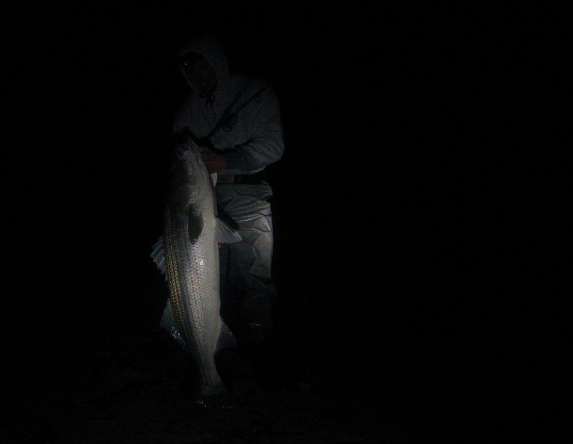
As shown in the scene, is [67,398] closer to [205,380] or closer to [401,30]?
[205,380]

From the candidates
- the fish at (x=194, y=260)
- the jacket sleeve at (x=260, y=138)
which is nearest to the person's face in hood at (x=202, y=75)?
the jacket sleeve at (x=260, y=138)

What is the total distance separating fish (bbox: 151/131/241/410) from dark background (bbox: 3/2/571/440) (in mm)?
203

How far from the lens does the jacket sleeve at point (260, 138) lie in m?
2.94

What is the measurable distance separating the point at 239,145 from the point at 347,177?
14.4 metres

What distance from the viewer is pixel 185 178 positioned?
7.95 ft

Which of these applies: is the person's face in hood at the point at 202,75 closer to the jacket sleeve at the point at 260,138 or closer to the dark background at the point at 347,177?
the jacket sleeve at the point at 260,138

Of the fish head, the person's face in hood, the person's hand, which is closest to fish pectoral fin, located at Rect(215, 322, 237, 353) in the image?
the fish head

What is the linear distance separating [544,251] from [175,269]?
22.7 feet

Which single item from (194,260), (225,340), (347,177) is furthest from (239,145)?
(347,177)

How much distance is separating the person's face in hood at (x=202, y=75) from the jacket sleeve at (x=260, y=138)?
0.42m

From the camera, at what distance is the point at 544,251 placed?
6.93m

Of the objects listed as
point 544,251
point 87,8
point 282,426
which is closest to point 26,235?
point 282,426

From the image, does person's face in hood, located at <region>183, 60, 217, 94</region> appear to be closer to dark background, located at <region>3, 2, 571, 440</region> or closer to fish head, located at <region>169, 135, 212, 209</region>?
dark background, located at <region>3, 2, 571, 440</region>

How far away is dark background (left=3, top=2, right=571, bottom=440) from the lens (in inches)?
156
